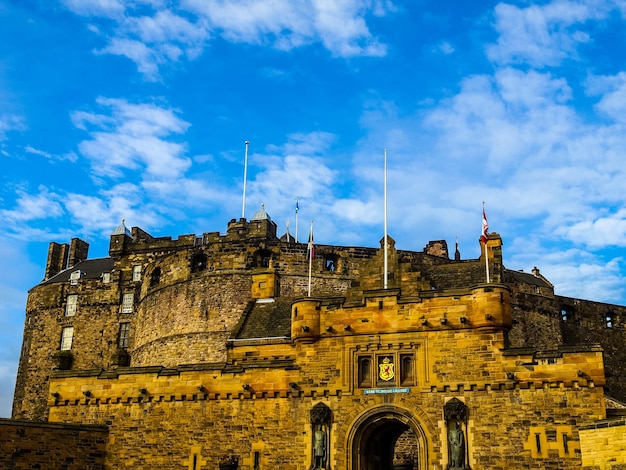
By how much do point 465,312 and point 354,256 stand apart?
17.1 m

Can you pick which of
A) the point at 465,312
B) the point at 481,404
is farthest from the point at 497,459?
the point at 465,312

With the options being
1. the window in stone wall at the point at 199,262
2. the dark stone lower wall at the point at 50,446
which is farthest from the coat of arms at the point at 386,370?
the window in stone wall at the point at 199,262

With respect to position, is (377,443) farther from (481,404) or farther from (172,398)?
(172,398)

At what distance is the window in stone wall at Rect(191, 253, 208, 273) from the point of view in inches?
1618

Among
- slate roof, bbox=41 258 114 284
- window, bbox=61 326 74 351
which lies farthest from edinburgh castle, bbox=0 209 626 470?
slate roof, bbox=41 258 114 284

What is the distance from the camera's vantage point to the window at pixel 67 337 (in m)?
51.0

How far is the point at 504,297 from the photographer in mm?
24141

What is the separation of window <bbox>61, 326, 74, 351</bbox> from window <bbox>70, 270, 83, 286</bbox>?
3.30 m

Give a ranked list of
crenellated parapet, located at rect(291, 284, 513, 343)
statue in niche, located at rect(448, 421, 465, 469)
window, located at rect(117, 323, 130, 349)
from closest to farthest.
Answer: statue in niche, located at rect(448, 421, 465, 469), crenellated parapet, located at rect(291, 284, 513, 343), window, located at rect(117, 323, 130, 349)

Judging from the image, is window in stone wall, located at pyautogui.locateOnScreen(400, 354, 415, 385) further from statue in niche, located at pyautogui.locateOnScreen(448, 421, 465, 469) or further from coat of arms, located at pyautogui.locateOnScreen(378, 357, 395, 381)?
statue in niche, located at pyautogui.locateOnScreen(448, 421, 465, 469)

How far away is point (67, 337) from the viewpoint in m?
51.3

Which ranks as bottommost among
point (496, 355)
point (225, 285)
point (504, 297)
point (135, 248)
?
point (496, 355)

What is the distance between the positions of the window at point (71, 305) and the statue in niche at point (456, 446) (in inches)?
1384

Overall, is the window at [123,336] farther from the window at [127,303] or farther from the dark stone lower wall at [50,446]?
the dark stone lower wall at [50,446]
